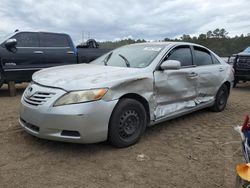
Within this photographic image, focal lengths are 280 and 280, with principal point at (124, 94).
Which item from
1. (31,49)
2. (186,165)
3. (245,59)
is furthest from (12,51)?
(245,59)

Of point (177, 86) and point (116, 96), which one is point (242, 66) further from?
point (116, 96)

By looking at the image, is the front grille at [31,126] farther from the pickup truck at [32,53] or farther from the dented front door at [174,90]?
the pickup truck at [32,53]

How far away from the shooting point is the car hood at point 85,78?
3420 millimetres

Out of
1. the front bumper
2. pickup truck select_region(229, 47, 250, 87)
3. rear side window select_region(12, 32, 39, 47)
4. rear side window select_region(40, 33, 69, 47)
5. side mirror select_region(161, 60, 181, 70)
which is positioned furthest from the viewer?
pickup truck select_region(229, 47, 250, 87)

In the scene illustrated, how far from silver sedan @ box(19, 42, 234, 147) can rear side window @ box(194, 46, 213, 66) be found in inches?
7.1

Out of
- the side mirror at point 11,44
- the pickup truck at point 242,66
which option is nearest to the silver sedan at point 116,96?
the side mirror at point 11,44

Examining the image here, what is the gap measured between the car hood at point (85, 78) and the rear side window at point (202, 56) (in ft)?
6.02

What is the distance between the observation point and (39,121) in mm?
3406

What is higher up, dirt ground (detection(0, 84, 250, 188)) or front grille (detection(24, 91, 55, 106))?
front grille (detection(24, 91, 55, 106))

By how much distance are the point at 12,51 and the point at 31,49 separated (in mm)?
553

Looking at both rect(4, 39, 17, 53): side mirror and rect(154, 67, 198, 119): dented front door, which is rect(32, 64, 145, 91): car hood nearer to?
rect(154, 67, 198, 119): dented front door

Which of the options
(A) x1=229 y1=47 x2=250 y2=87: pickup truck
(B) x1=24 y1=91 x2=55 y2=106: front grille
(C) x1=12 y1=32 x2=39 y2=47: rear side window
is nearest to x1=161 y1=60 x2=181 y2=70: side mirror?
(B) x1=24 y1=91 x2=55 y2=106: front grille

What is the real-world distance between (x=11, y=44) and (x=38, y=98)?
14.3ft

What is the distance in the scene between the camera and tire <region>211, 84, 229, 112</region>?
597cm
